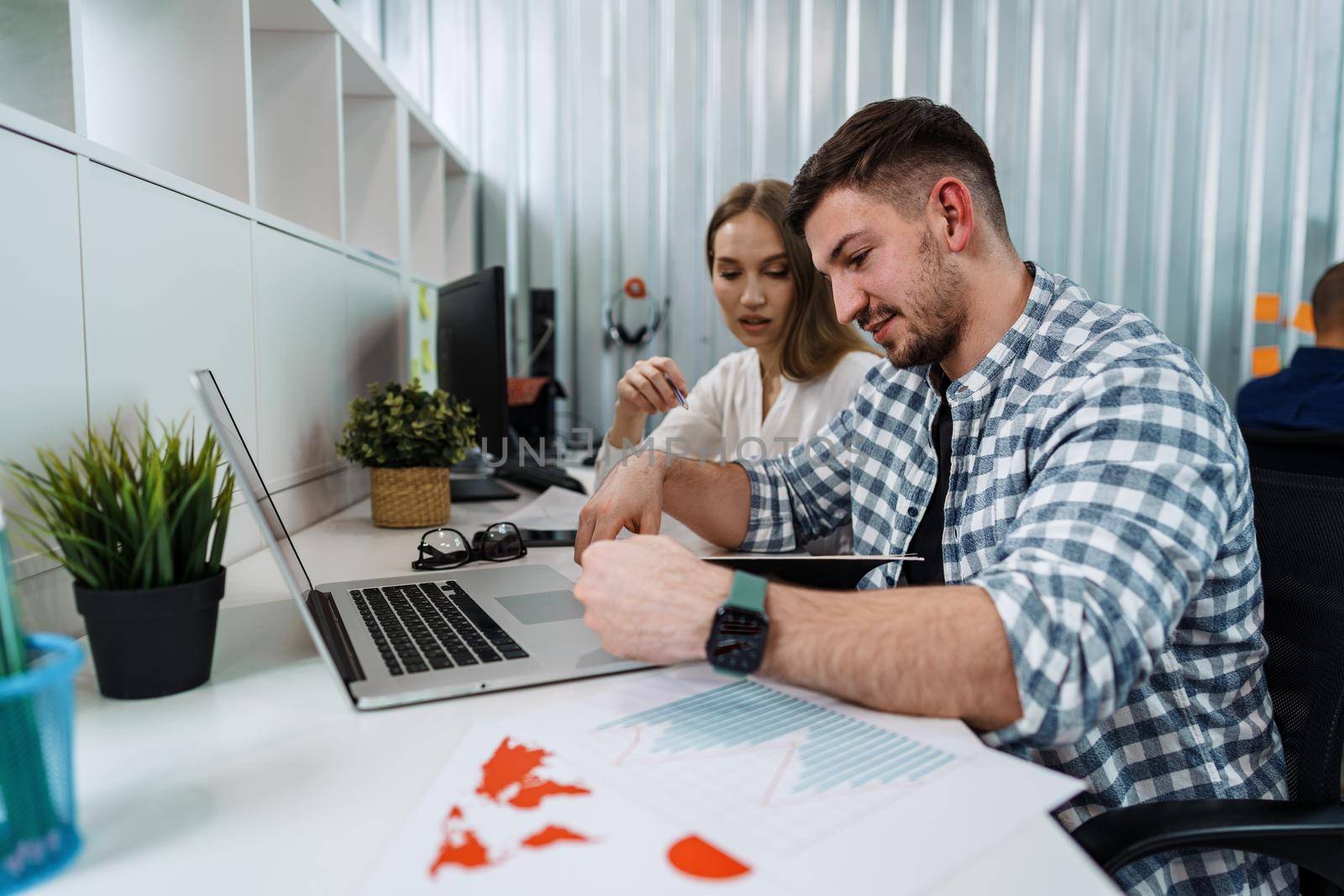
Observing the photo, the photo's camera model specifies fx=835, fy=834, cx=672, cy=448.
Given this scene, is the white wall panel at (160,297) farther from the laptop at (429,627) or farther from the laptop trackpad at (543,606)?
the laptop trackpad at (543,606)

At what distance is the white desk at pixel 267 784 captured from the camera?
1.52ft

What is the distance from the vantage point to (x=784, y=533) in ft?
4.82

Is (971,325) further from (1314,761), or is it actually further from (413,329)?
(413,329)

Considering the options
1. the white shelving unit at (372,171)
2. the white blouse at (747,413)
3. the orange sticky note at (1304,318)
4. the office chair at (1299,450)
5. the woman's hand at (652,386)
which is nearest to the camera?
the office chair at (1299,450)

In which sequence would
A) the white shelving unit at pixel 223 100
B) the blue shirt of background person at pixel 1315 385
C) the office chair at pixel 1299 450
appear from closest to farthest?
1. the white shelving unit at pixel 223 100
2. the office chair at pixel 1299 450
3. the blue shirt of background person at pixel 1315 385

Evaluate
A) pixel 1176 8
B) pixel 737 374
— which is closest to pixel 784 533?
pixel 737 374

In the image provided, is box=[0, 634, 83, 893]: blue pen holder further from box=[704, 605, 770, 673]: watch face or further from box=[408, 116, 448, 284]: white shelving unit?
box=[408, 116, 448, 284]: white shelving unit

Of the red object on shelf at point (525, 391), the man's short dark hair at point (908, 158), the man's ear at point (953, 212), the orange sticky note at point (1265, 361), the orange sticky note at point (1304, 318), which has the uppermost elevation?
the man's short dark hair at point (908, 158)

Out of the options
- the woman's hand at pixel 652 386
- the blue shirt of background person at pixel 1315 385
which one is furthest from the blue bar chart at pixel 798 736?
the blue shirt of background person at pixel 1315 385

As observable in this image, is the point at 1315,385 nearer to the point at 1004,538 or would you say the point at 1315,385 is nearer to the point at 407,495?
the point at 1004,538

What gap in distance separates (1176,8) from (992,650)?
3.12 m

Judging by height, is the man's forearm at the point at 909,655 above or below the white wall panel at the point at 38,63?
below

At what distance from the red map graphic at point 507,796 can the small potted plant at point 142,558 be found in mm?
321

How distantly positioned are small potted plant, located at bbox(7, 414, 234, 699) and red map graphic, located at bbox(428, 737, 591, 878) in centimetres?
32
